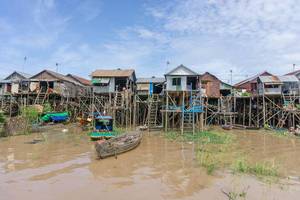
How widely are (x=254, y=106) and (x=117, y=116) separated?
1760 cm

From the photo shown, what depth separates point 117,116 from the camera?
2856cm

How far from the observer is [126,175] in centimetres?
979

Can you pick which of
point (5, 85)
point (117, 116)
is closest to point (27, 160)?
point (117, 116)

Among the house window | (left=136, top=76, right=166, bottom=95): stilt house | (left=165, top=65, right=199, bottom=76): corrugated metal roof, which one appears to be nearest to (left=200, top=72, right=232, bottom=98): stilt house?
(left=136, top=76, right=166, bottom=95): stilt house

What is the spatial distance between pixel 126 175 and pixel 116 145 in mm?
3418

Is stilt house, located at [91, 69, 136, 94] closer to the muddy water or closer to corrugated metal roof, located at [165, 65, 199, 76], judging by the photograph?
corrugated metal roof, located at [165, 65, 199, 76]

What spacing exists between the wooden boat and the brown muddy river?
358 mm

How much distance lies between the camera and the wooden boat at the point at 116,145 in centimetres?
1204

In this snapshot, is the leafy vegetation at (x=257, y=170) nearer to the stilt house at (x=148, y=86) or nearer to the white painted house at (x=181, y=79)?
the white painted house at (x=181, y=79)

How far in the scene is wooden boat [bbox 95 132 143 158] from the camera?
12044 millimetres

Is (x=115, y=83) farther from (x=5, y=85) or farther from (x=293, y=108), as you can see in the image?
(x=293, y=108)

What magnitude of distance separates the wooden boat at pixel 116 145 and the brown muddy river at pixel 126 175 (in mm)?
358

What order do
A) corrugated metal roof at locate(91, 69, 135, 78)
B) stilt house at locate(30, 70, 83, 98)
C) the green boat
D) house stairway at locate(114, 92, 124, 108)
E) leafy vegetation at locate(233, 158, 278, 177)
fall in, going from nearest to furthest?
1. leafy vegetation at locate(233, 158, 278, 177)
2. the green boat
3. house stairway at locate(114, 92, 124, 108)
4. corrugated metal roof at locate(91, 69, 135, 78)
5. stilt house at locate(30, 70, 83, 98)

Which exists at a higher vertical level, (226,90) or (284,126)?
(226,90)
